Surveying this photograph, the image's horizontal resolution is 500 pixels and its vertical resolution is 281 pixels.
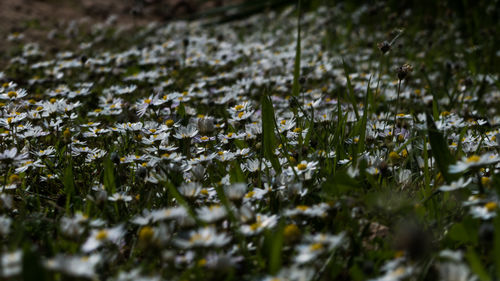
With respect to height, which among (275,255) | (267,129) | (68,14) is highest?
(68,14)

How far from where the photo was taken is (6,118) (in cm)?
216

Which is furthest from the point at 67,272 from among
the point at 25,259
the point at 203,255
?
the point at 203,255

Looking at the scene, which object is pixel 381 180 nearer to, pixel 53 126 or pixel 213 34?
pixel 53 126

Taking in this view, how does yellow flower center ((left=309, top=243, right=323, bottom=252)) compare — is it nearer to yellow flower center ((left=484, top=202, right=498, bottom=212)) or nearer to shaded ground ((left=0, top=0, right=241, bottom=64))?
yellow flower center ((left=484, top=202, right=498, bottom=212))

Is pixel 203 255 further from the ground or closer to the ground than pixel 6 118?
closer to the ground

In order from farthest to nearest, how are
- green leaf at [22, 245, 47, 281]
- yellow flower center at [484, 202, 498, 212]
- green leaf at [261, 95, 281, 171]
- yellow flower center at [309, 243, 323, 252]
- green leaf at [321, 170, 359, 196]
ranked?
green leaf at [261, 95, 281, 171]
green leaf at [321, 170, 359, 196]
yellow flower center at [484, 202, 498, 212]
yellow flower center at [309, 243, 323, 252]
green leaf at [22, 245, 47, 281]

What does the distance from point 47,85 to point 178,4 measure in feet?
16.3

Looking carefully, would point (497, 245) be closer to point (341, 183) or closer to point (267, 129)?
point (341, 183)

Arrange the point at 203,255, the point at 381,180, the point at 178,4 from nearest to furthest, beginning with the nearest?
the point at 203,255, the point at 381,180, the point at 178,4

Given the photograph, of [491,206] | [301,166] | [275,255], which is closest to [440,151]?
[491,206]

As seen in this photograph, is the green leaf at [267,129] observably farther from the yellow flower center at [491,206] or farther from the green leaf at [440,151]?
the yellow flower center at [491,206]

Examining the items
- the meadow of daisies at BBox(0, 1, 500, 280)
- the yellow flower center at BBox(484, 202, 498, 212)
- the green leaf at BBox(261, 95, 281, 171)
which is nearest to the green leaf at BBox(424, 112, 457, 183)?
the meadow of daisies at BBox(0, 1, 500, 280)

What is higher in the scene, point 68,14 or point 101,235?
point 68,14

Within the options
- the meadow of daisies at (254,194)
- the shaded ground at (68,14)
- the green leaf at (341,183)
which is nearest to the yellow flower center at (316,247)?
the meadow of daisies at (254,194)
